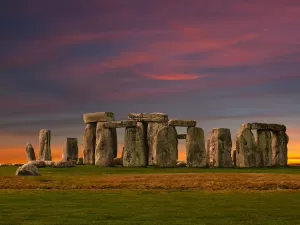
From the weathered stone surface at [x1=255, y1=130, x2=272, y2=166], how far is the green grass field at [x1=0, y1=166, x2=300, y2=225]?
15.1 metres

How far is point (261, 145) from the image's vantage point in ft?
136

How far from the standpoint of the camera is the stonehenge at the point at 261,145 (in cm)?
4034

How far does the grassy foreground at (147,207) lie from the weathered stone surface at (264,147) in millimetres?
20074

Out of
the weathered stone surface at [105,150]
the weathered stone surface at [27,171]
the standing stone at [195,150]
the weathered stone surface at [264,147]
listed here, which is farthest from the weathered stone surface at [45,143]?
the weathered stone surface at [27,171]

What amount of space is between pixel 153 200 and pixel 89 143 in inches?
1100

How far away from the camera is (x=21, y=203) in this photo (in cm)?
1806

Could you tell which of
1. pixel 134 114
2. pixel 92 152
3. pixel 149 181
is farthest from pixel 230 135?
pixel 149 181

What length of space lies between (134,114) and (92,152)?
15.5 ft

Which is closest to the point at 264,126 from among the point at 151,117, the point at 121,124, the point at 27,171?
the point at 151,117

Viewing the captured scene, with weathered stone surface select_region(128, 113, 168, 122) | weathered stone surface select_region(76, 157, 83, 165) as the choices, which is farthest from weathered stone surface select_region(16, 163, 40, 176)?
weathered stone surface select_region(76, 157, 83, 165)

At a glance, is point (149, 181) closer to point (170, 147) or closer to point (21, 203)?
point (21, 203)

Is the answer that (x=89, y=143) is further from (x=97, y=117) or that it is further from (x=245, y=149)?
(x=245, y=149)

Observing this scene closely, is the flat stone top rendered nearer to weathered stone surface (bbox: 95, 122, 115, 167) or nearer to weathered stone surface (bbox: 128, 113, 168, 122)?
weathered stone surface (bbox: 128, 113, 168, 122)

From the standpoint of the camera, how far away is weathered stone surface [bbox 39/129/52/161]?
159ft
